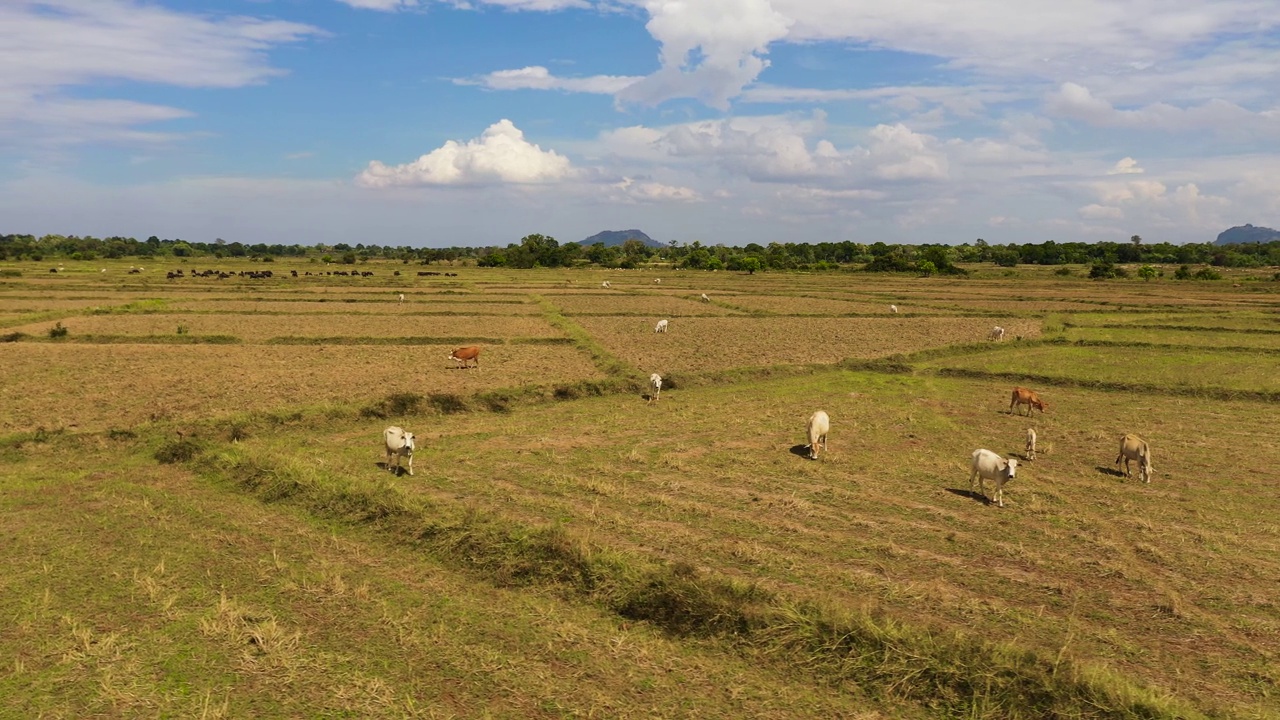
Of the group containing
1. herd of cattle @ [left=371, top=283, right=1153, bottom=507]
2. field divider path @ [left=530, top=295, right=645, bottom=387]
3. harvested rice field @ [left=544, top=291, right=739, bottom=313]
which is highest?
harvested rice field @ [left=544, top=291, right=739, bottom=313]

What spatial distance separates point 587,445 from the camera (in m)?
15.9

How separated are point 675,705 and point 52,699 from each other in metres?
6.04

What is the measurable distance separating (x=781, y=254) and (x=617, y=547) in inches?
4737

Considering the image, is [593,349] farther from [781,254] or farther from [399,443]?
[781,254]

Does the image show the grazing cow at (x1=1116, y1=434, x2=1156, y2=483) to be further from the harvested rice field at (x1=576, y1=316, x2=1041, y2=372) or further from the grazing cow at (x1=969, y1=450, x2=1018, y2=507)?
the harvested rice field at (x1=576, y1=316, x2=1041, y2=372)

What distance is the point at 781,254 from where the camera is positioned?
4946 inches

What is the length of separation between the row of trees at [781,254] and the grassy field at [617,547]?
3445 inches

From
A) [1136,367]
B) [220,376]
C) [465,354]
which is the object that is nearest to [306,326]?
[220,376]

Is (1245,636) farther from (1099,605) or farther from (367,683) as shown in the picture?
Result: (367,683)

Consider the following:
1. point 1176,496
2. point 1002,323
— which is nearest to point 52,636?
point 1176,496

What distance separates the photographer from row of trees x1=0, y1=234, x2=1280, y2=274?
114125 millimetres

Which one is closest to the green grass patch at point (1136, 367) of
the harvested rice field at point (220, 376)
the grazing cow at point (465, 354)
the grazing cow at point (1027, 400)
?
Answer: the grazing cow at point (1027, 400)

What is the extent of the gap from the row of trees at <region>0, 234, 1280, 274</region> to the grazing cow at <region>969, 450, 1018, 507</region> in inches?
3597

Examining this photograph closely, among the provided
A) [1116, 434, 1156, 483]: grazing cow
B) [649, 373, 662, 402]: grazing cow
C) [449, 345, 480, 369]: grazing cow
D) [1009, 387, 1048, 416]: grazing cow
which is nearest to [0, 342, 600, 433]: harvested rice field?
[449, 345, 480, 369]: grazing cow
